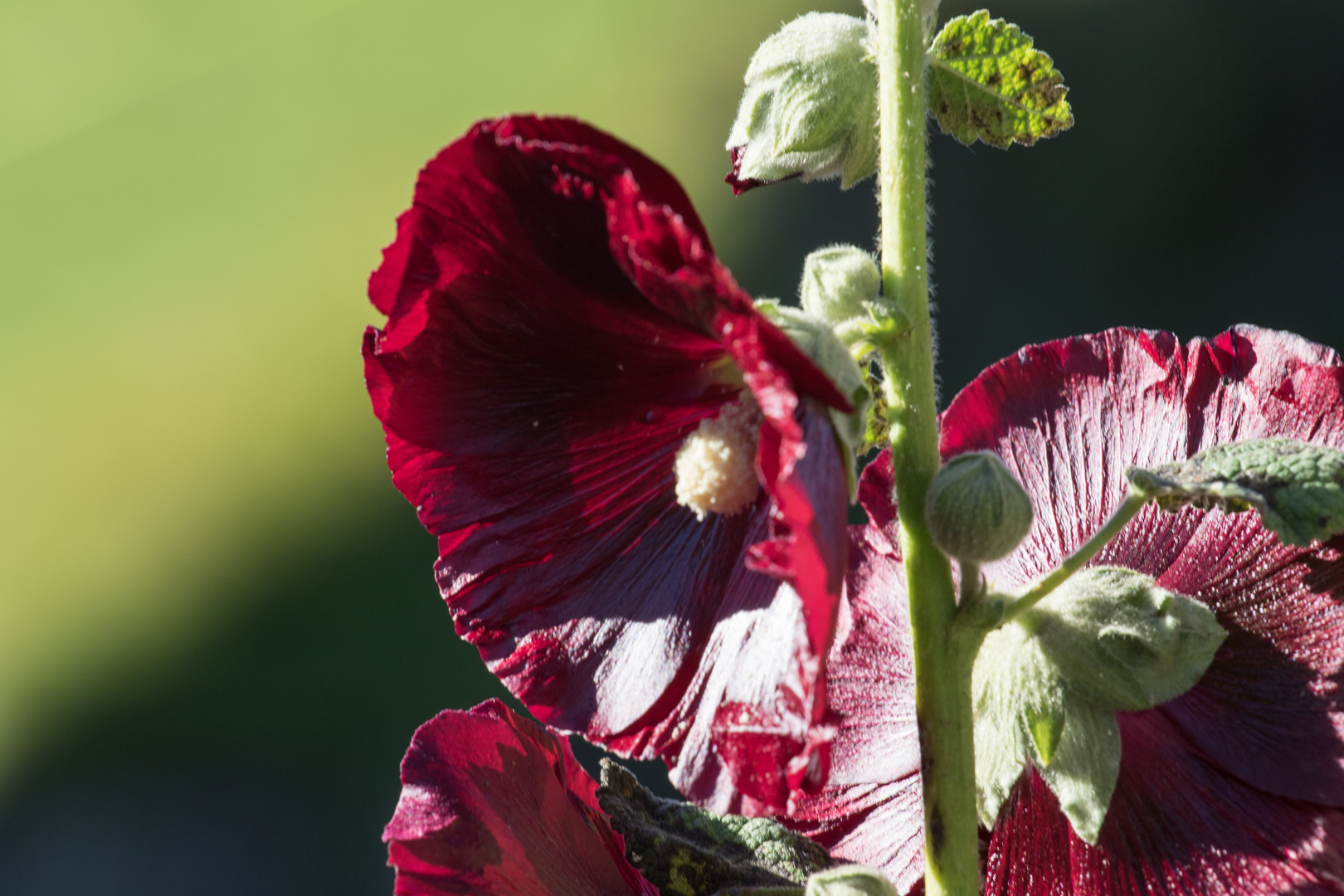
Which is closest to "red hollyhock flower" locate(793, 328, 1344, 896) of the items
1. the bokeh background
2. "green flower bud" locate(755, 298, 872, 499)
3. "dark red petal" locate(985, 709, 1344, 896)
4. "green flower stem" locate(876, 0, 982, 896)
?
"dark red petal" locate(985, 709, 1344, 896)

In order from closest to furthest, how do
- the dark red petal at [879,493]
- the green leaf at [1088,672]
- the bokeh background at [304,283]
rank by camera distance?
the green leaf at [1088,672]
the dark red petal at [879,493]
the bokeh background at [304,283]

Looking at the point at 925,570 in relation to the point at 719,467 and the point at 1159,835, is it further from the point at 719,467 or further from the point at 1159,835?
the point at 1159,835

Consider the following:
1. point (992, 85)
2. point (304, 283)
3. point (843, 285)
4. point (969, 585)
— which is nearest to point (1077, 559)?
point (969, 585)

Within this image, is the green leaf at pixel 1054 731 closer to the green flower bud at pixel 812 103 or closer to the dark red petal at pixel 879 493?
the dark red petal at pixel 879 493

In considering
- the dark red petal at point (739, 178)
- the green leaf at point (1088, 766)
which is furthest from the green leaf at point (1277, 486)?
the dark red petal at point (739, 178)

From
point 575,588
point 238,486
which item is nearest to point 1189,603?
point 575,588
